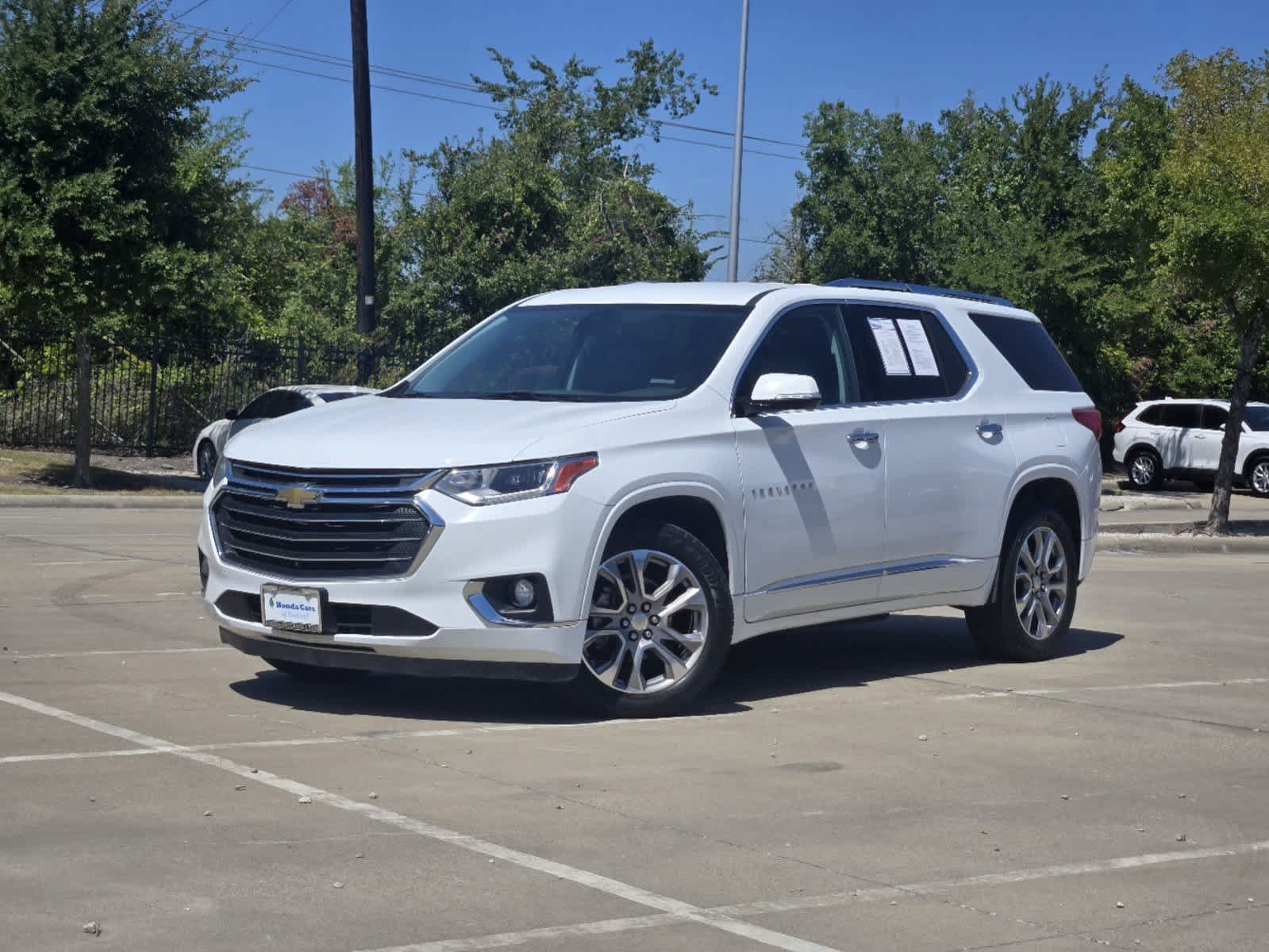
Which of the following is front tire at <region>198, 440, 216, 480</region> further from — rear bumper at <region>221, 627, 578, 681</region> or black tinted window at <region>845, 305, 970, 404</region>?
rear bumper at <region>221, 627, 578, 681</region>

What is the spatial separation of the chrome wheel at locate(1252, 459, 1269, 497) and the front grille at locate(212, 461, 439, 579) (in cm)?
2838

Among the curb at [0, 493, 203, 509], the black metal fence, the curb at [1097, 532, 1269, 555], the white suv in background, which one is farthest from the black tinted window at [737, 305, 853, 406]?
the white suv in background

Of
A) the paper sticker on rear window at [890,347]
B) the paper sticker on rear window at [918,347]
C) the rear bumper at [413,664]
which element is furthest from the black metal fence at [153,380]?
the rear bumper at [413,664]

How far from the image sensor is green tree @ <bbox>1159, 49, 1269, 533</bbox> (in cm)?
2139

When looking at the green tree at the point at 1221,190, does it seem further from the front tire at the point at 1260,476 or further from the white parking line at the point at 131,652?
the white parking line at the point at 131,652

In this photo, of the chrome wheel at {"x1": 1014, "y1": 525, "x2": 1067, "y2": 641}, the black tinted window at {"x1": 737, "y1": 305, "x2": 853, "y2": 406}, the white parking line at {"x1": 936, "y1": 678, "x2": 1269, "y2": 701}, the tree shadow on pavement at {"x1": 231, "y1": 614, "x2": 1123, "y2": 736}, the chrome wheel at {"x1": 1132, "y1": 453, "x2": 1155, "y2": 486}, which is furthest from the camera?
the chrome wheel at {"x1": 1132, "y1": 453, "x2": 1155, "y2": 486}

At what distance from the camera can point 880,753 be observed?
23.2ft

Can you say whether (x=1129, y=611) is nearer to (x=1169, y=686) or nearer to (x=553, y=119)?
(x=1169, y=686)

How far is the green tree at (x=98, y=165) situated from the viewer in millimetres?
21188

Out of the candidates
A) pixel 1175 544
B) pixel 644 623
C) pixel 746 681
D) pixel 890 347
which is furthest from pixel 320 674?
pixel 1175 544

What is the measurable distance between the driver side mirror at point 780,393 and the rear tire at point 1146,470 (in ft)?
88.9

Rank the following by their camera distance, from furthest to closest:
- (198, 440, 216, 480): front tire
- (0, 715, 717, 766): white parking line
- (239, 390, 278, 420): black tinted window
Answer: (198, 440, 216, 480): front tire
(239, 390, 278, 420): black tinted window
(0, 715, 717, 766): white parking line

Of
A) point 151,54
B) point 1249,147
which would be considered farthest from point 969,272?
point 151,54

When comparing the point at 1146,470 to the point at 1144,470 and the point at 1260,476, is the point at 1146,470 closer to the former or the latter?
the point at 1144,470
